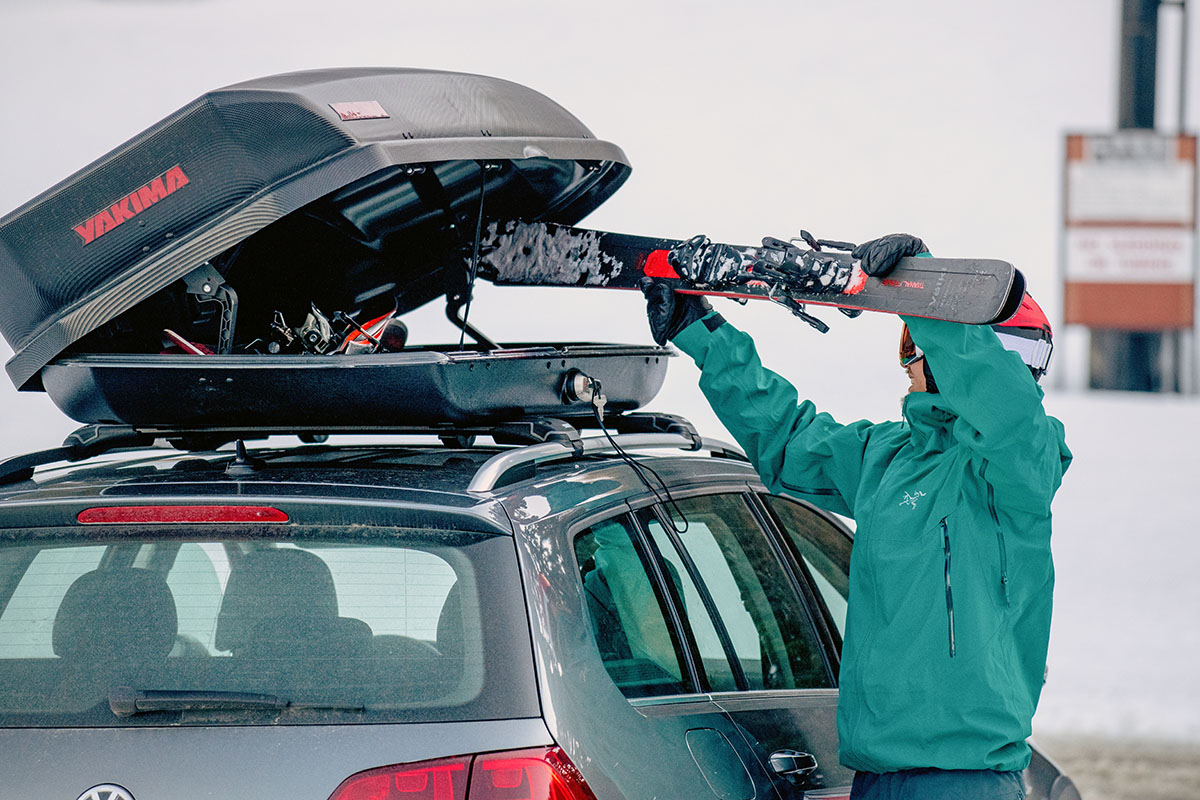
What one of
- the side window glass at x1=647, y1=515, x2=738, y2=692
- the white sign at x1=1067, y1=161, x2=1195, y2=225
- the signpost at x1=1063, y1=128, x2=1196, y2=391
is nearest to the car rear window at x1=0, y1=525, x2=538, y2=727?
the side window glass at x1=647, y1=515, x2=738, y2=692

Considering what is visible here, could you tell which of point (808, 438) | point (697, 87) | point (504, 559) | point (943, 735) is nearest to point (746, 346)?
point (808, 438)

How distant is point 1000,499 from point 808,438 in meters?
0.63

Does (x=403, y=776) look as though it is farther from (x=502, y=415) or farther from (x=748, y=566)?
(x=748, y=566)

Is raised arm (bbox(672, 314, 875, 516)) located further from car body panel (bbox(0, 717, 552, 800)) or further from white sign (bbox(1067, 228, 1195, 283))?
white sign (bbox(1067, 228, 1195, 283))

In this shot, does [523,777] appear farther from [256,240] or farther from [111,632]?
[256,240]

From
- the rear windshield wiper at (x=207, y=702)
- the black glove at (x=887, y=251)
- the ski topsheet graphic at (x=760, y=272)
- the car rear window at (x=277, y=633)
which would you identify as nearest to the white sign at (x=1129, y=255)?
the ski topsheet graphic at (x=760, y=272)

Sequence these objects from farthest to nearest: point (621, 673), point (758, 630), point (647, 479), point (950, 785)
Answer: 1. point (758, 630)
2. point (647, 479)
3. point (950, 785)
4. point (621, 673)

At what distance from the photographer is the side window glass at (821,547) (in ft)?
12.4

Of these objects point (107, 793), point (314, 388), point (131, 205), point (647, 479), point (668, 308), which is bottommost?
point (107, 793)

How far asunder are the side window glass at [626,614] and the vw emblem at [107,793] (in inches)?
32.4

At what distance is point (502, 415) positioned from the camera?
9.85ft

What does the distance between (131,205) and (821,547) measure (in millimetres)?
2073

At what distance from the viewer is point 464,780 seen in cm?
211

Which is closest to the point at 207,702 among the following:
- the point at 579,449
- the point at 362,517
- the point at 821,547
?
the point at 362,517
